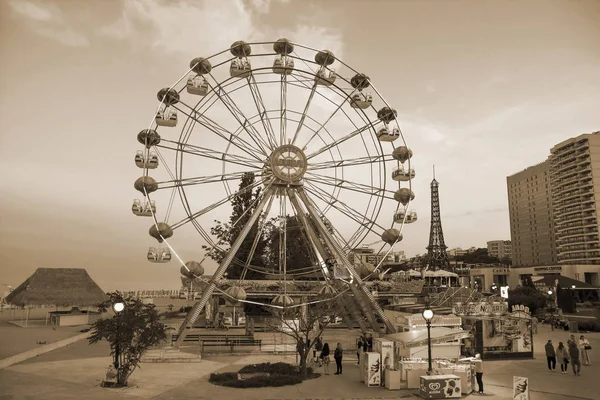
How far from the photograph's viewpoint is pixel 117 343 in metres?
16.8

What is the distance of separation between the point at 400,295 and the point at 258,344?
17.9 meters

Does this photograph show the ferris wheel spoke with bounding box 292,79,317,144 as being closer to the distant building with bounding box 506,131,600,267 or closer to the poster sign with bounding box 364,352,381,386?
the poster sign with bounding box 364,352,381,386

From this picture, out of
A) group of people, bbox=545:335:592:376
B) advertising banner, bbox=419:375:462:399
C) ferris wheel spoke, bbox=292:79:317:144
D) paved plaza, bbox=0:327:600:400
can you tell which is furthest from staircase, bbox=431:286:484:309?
advertising banner, bbox=419:375:462:399

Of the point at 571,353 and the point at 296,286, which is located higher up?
the point at 296,286

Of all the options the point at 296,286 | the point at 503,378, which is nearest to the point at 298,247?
the point at 296,286

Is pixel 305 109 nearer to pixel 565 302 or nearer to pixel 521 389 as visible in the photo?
A: pixel 521 389

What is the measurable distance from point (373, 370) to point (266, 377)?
3770 mm

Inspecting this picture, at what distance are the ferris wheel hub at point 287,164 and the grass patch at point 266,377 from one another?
8605mm

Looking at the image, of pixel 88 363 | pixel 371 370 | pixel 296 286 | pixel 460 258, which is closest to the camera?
pixel 371 370

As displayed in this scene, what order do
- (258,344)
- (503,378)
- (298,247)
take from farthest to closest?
(298,247) → (258,344) → (503,378)

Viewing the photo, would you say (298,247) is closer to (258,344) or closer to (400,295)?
(400,295)

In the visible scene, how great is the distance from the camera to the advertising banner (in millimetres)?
15609

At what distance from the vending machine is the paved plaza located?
1.14 ft

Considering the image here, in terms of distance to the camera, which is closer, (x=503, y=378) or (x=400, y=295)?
(x=503, y=378)
